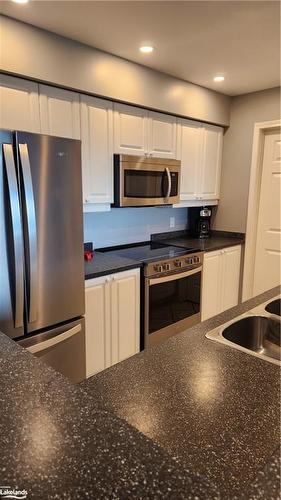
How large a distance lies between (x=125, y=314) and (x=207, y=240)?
1574 millimetres

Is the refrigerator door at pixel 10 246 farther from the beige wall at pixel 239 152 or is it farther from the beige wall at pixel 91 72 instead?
the beige wall at pixel 239 152

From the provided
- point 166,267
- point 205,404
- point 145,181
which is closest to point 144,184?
point 145,181

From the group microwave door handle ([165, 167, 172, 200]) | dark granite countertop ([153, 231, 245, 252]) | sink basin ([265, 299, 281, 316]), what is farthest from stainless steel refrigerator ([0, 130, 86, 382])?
dark granite countertop ([153, 231, 245, 252])

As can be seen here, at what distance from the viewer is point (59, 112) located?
224cm

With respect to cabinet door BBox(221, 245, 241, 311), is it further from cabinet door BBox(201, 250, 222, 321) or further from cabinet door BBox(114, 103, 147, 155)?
cabinet door BBox(114, 103, 147, 155)

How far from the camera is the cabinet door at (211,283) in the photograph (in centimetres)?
329

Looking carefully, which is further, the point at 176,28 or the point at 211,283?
the point at 211,283

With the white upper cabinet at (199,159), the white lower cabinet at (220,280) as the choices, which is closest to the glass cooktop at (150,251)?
the white lower cabinet at (220,280)

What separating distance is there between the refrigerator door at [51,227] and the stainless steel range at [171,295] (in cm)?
78

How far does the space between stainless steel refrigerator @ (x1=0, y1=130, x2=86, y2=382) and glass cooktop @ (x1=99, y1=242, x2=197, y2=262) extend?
809 mm

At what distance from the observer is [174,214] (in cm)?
385

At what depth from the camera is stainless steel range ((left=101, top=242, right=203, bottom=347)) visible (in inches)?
106

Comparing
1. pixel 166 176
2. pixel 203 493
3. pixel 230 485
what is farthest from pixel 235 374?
pixel 166 176

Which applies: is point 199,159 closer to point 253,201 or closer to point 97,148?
point 253,201
